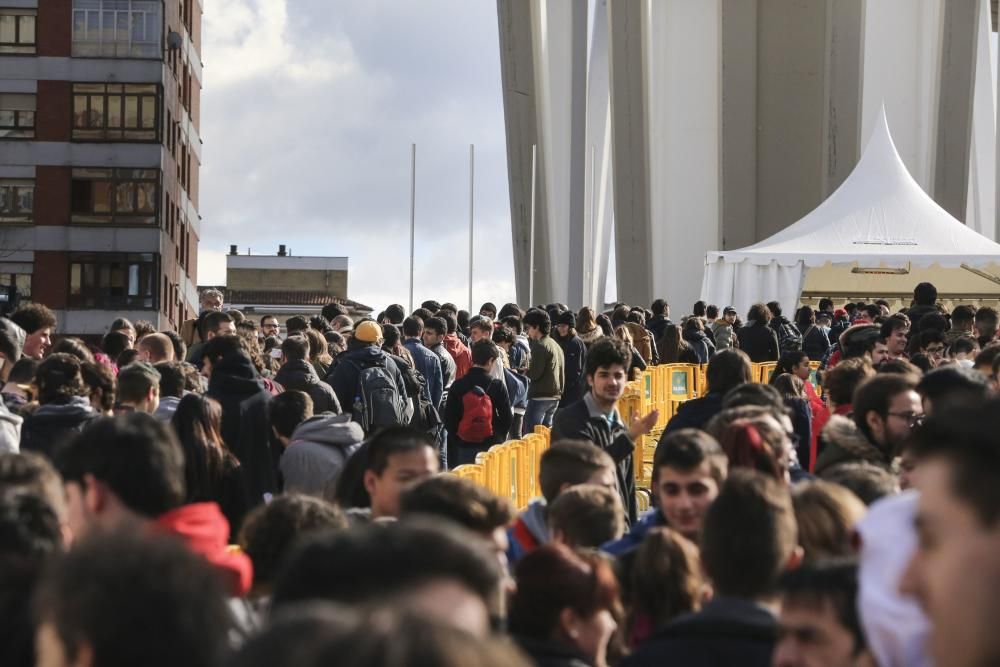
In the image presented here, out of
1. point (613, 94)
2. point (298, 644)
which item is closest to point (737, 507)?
point (298, 644)

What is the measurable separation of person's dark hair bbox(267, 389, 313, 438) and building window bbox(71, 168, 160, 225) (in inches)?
1837

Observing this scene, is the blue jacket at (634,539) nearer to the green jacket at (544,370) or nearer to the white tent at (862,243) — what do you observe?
the green jacket at (544,370)

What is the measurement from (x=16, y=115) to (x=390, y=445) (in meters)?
50.0

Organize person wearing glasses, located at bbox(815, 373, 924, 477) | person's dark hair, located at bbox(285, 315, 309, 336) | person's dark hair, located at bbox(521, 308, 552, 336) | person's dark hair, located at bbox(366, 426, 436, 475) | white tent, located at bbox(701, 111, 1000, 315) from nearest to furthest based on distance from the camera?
1. person's dark hair, located at bbox(366, 426, 436, 475)
2. person wearing glasses, located at bbox(815, 373, 924, 477)
3. person's dark hair, located at bbox(285, 315, 309, 336)
4. person's dark hair, located at bbox(521, 308, 552, 336)
5. white tent, located at bbox(701, 111, 1000, 315)

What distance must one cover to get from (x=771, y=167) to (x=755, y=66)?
2.99 metres

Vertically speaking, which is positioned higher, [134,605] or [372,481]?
[134,605]

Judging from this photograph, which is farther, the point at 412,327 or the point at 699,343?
the point at 699,343

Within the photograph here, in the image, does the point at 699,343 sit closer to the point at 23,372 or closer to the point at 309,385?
the point at 309,385

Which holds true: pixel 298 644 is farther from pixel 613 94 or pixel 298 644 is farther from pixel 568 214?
pixel 568 214

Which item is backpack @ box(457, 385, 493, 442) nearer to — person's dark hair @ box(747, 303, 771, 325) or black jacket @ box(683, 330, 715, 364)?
black jacket @ box(683, 330, 715, 364)

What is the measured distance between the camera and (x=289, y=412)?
864cm

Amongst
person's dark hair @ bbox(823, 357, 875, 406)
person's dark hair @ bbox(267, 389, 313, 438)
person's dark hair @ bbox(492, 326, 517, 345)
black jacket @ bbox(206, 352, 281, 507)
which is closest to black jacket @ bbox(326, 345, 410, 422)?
black jacket @ bbox(206, 352, 281, 507)

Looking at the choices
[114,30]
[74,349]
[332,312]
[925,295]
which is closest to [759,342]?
[925,295]

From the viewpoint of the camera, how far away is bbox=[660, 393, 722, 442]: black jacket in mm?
8883
